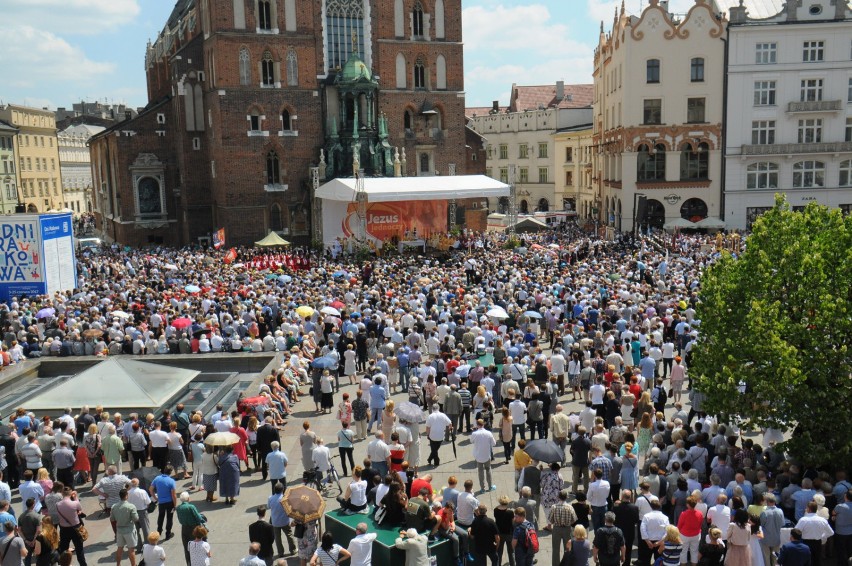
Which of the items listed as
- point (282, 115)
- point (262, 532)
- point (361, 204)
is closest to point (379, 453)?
point (262, 532)

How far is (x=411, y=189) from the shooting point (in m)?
43.2

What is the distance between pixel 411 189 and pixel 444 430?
96.8ft

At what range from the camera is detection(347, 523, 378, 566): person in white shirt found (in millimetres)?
9914

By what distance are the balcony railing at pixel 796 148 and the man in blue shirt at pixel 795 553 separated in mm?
43351

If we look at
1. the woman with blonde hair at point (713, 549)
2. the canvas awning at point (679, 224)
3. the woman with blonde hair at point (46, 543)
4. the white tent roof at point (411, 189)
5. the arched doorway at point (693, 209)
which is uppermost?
the white tent roof at point (411, 189)

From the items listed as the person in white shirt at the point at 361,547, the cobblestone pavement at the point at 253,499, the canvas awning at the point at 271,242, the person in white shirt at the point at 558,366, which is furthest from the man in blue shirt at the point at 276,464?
the canvas awning at the point at 271,242

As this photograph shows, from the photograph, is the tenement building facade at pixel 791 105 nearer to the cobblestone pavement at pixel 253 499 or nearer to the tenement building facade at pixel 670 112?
the tenement building facade at pixel 670 112

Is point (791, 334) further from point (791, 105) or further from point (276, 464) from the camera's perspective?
point (791, 105)

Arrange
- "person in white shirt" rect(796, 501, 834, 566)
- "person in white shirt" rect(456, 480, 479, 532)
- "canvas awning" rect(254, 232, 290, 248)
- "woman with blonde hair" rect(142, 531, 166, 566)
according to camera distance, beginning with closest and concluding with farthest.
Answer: "woman with blonde hair" rect(142, 531, 166, 566), "person in white shirt" rect(796, 501, 834, 566), "person in white shirt" rect(456, 480, 479, 532), "canvas awning" rect(254, 232, 290, 248)

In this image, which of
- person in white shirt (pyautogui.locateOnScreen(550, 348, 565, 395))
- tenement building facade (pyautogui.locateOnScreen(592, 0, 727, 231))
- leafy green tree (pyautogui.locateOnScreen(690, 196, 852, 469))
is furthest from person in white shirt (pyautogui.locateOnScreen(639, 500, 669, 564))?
tenement building facade (pyautogui.locateOnScreen(592, 0, 727, 231))

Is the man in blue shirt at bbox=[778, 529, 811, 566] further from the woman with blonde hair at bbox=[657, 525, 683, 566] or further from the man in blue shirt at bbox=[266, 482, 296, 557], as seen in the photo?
the man in blue shirt at bbox=[266, 482, 296, 557]

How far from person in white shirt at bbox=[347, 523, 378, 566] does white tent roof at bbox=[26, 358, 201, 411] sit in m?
8.50

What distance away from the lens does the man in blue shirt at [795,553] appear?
9.83 metres

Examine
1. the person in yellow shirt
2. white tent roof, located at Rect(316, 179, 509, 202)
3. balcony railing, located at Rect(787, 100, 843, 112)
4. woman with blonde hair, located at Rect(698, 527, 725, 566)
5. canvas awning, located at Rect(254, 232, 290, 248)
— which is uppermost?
balcony railing, located at Rect(787, 100, 843, 112)
